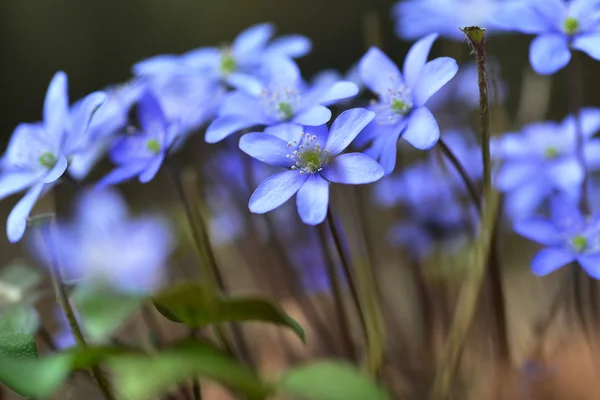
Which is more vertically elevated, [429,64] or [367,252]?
[429,64]

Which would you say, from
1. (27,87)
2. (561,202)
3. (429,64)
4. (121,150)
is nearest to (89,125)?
(121,150)

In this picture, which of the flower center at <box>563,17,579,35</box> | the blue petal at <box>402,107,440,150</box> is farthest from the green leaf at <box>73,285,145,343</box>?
the flower center at <box>563,17,579,35</box>

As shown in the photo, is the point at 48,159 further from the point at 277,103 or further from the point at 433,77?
the point at 433,77

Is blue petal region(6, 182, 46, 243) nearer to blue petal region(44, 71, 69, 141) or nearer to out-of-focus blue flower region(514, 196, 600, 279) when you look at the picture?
blue petal region(44, 71, 69, 141)

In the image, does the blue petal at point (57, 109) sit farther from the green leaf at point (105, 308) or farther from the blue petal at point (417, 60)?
the blue petal at point (417, 60)

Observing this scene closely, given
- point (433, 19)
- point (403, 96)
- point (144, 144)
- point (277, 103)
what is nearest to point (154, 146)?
point (144, 144)

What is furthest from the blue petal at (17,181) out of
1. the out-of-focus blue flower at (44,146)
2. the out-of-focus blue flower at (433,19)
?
the out-of-focus blue flower at (433,19)

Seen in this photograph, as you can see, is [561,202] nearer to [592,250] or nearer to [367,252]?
[592,250]
